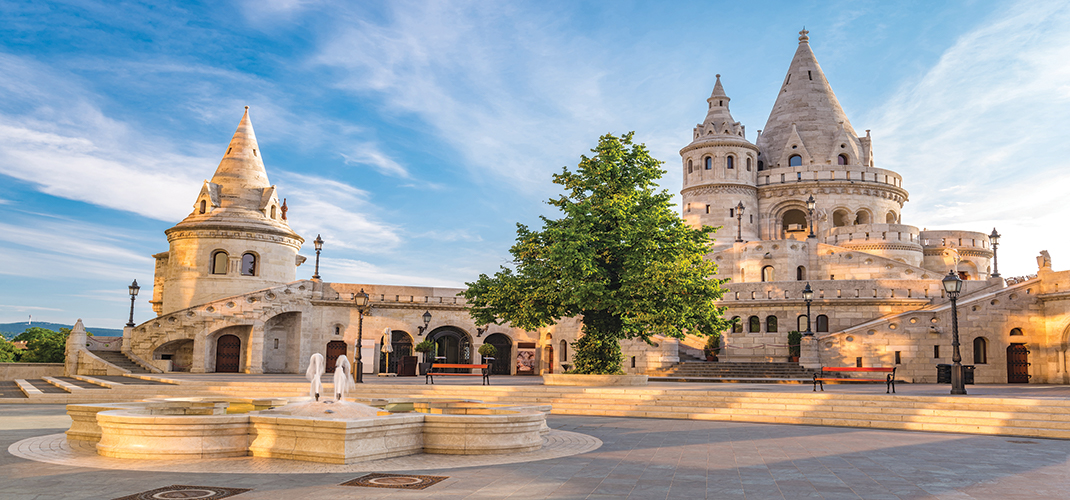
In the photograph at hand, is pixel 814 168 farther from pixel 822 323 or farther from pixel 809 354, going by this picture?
pixel 809 354

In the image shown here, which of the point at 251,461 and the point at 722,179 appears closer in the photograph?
the point at 251,461

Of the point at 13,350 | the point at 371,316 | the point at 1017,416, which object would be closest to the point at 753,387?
the point at 1017,416

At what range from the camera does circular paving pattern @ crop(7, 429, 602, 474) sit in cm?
956

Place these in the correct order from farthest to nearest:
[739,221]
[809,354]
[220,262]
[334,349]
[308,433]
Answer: [739,221] → [220,262] → [334,349] → [809,354] → [308,433]

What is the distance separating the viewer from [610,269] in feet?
81.0

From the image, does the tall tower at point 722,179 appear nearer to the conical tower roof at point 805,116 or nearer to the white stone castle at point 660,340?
the white stone castle at point 660,340

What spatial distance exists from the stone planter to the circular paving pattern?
440 inches

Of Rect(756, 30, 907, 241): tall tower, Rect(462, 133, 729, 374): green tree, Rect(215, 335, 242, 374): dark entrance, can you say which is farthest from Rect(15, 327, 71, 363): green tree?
Rect(756, 30, 907, 241): tall tower

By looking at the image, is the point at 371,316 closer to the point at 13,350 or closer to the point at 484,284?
the point at 484,284

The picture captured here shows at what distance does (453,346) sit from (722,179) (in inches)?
1124

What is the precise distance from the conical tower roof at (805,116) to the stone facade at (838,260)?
0.39 ft

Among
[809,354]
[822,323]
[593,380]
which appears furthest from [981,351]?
[593,380]

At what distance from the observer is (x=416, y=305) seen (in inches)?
1585

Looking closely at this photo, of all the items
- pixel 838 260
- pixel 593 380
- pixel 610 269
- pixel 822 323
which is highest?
pixel 838 260
